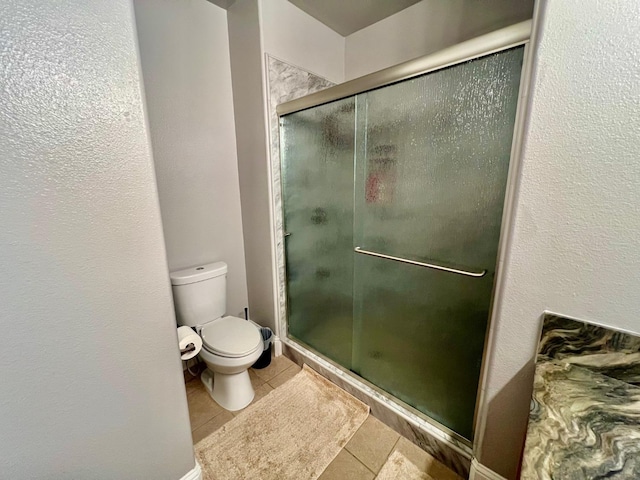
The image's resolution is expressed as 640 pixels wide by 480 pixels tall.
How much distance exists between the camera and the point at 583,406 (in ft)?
2.18

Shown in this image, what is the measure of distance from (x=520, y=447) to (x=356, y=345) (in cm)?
83

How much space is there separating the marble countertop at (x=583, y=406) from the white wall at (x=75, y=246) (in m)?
1.10

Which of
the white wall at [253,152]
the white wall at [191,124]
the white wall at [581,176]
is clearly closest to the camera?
the white wall at [581,176]

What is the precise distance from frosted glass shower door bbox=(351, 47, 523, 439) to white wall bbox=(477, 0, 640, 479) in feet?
0.57

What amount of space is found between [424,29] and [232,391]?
2.46m

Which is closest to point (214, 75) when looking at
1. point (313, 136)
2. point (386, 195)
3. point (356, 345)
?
point (313, 136)

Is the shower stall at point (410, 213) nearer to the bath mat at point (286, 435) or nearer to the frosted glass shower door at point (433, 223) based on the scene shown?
the frosted glass shower door at point (433, 223)

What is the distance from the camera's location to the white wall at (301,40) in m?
1.52

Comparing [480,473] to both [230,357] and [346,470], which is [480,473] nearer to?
[346,470]

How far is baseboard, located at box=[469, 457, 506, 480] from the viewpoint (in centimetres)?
102

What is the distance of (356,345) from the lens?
1.60 meters

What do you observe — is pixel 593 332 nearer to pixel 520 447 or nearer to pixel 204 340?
pixel 520 447

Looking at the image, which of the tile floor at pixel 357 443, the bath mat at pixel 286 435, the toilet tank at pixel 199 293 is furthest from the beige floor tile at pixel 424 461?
the toilet tank at pixel 199 293

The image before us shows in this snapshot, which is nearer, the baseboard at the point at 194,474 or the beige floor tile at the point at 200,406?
the baseboard at the point at 194,474
